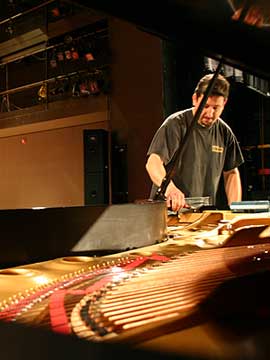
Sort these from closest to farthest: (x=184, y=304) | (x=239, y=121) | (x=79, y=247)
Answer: (x=184, y=304)
(x=79, y=247)
(x=239, y=121)

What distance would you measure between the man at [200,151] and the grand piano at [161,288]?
1742mm

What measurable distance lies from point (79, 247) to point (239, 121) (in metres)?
5.76

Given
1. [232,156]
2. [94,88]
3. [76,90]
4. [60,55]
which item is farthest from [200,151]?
[60,55]

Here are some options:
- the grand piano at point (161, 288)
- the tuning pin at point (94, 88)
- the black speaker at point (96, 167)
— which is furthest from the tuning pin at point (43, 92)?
the grand piano at point (161, 288)

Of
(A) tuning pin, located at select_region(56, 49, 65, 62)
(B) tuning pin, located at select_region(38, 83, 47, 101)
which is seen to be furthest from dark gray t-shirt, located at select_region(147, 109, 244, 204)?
(B) tuning pin, located at select_region(38, 83, 47, 101)

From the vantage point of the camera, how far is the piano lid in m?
0.96

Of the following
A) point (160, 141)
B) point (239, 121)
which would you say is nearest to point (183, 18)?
point (160, 141)

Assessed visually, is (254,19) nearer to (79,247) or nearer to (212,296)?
(212,296)

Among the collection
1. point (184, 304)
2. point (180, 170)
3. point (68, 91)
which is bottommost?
point (184, 304)

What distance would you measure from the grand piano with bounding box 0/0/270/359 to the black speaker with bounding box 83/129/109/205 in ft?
16.9

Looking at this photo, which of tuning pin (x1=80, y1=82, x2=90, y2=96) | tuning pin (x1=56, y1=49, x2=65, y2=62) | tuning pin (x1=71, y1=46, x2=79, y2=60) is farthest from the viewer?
tuning pin (x1=56, y1=49, x2=65, y2=62)

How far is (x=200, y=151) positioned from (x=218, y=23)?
2.60 metres

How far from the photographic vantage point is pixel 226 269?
1.10 metres

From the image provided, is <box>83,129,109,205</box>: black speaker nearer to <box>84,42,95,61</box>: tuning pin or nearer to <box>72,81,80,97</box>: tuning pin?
<box>72,81,80,97</box>: tuning pin
